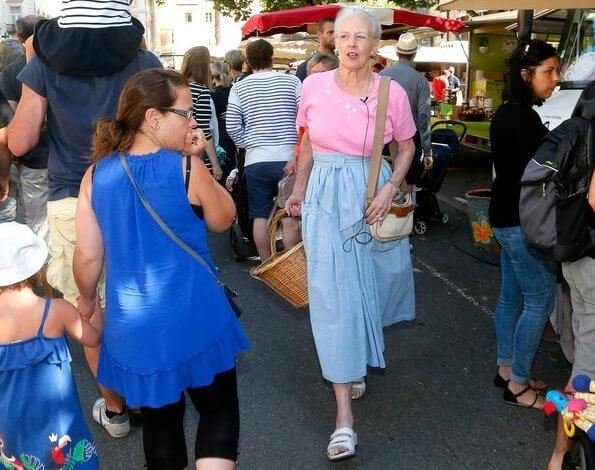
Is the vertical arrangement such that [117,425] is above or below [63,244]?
below

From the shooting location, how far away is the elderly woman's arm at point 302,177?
3355 mm

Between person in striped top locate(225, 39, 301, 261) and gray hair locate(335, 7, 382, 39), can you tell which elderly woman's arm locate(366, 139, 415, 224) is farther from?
person in striped top locate(225, 39, 301, 261)

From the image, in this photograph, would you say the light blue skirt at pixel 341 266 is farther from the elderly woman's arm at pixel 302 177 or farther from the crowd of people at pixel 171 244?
the elderly woman's arm at pixel 302 177

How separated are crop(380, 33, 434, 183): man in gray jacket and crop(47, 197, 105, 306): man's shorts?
379 cm

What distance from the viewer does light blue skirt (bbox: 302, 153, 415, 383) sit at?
3070 millimetres

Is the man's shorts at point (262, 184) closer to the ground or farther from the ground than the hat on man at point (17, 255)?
closer to the ground

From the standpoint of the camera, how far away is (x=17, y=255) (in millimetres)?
2160

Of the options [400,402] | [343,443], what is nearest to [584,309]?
[343,443]

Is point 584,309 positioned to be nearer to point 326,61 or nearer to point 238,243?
point 326,61

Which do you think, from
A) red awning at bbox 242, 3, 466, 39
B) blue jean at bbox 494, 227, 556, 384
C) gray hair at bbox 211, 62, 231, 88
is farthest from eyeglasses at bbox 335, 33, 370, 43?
red awning at bbox 242, 3, 466, 39

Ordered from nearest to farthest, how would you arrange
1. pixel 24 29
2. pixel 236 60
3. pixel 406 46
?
1. pixel 24 29
2. pixel 406 46
3. pixel 236 60

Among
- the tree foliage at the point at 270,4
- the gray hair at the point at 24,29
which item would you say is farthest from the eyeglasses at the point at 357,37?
the tree foliage at the point at 270,4

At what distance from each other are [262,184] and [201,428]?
127 inches

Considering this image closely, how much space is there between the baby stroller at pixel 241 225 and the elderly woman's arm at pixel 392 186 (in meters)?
3.21
